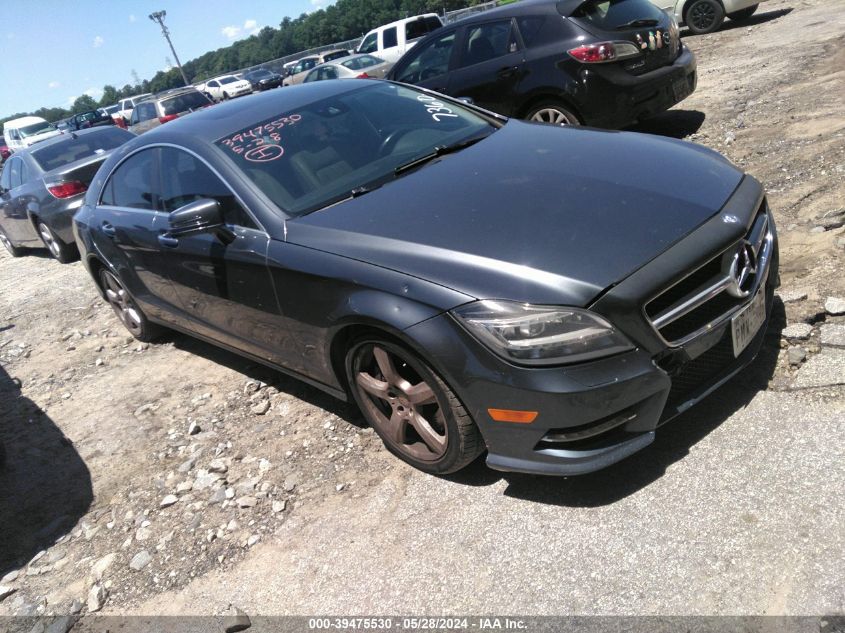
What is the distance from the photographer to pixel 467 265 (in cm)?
263

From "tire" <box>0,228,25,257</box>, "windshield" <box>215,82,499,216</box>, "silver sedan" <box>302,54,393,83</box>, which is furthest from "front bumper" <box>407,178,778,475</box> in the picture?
"silver sedan" <box>302,54,393,83</box>

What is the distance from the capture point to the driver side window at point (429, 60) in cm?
775

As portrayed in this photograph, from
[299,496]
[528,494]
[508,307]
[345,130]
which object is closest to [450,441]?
[528,494]

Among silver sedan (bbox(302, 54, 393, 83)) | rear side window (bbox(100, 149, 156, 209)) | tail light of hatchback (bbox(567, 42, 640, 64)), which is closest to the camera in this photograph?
rear side window (bbox(100, 149, 156, 209))

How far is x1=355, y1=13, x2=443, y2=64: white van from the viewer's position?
2023 centimetres

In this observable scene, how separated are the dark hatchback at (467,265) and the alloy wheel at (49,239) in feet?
19.3

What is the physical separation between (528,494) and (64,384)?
4153 millimetres

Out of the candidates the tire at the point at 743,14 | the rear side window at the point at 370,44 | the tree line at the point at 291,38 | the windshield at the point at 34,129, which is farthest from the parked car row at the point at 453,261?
the tree line at the point at 291,38

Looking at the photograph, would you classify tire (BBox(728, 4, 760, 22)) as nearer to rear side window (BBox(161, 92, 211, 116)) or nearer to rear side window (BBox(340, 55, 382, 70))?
rear side window (BBox(340, 55, 382, 70))

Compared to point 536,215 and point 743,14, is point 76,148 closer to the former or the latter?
point 536,215

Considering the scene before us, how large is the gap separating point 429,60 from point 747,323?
618cm

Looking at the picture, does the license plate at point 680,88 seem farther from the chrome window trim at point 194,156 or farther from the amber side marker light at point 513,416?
the amber side marker light at point 513,416

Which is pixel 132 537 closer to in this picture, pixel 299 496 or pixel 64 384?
pixel 299 496

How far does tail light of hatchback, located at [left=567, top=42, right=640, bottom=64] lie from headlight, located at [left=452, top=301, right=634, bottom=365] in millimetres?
4633
